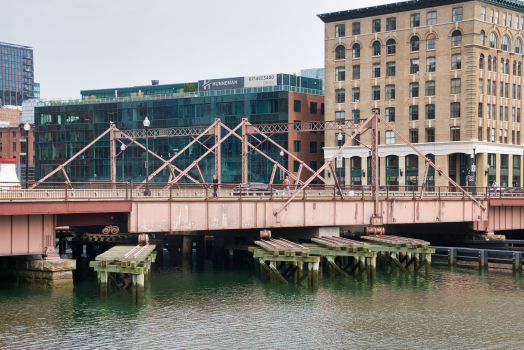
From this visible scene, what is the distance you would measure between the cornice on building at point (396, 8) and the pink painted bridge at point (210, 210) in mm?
38823

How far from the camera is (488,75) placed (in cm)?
9075

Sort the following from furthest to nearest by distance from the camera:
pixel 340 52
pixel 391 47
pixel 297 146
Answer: pixel 297 146 < pixel 340 52 < pixel 391 47

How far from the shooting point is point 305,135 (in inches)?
4156

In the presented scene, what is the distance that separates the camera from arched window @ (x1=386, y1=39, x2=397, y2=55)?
94.8 meters

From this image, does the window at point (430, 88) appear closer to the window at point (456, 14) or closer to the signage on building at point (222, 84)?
the window at point (456, 14)

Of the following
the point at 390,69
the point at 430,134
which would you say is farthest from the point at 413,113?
the point at 390,69

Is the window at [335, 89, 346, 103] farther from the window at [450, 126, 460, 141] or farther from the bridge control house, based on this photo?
the window at [450, 126, 460, 141]

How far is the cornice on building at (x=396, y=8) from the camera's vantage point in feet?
298

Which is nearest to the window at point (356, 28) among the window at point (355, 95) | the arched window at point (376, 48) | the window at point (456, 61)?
the arched window at point (376, 48)

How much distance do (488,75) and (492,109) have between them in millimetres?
4479

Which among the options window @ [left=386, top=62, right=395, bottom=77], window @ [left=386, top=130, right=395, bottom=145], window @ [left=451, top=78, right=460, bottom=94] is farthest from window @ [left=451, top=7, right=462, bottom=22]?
window @ [left=386, top=130, right=395, bottom=145]

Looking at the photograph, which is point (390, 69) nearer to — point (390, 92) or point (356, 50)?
point (390, 92)

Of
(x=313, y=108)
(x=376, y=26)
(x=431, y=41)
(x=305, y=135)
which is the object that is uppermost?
(x=376, y=26)

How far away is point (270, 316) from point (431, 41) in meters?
68.1
